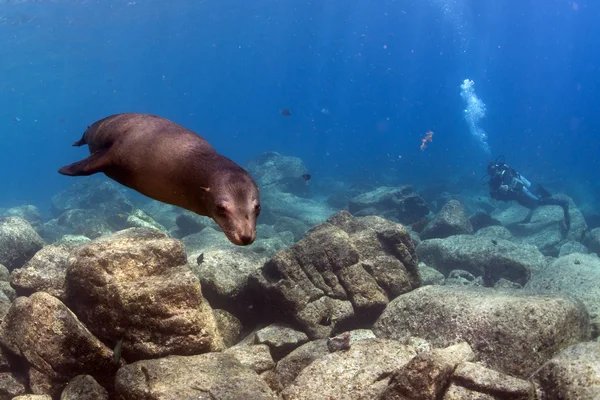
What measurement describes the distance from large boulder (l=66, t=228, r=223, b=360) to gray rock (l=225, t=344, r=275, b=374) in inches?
11.6

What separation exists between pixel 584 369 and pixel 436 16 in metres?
102

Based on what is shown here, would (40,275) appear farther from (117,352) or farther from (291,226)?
(291,226)

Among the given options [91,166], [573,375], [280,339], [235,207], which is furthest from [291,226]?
[235,207]

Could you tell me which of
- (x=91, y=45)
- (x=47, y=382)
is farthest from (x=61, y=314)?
(x=91, y=45)

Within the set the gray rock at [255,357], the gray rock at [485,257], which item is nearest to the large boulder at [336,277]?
the gray rock at [255,357]

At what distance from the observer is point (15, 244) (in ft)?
30.4

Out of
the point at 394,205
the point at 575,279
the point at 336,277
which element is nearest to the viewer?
the point at 336,277

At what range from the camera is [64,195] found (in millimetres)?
28719

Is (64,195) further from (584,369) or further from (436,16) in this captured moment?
(436,16)

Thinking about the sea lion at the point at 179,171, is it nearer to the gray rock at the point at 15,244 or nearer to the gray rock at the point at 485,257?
the gray rock at the point at 15,244

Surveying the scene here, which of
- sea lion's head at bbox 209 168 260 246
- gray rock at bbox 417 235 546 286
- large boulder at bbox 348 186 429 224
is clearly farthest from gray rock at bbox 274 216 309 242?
sea lion's head at bbox 209 168 260 246

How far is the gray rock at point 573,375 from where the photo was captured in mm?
3451

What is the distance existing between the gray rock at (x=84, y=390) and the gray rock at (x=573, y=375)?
172 inches

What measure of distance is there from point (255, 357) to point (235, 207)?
3.45m
